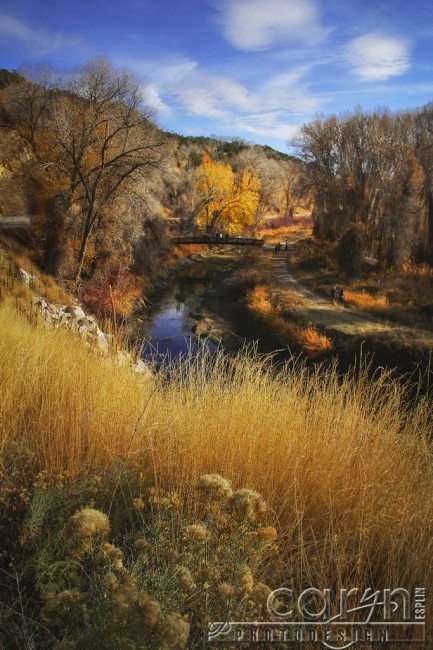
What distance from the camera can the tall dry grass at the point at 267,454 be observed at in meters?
2.56

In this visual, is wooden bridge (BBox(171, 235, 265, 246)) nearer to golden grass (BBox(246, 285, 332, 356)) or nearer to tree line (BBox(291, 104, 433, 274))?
tree line (BBox(291, 104, 433, 274))

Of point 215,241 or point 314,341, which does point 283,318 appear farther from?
point 215,241

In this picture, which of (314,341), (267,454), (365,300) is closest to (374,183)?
(365,300)

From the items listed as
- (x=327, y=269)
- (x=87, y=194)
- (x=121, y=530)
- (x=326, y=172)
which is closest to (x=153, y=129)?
(x=87, y=194)

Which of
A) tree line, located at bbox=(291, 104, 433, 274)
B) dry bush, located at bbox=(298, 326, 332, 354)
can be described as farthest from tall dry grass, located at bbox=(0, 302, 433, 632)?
tree line, located at bbox=(291, 104, 433, 274)

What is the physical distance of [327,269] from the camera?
30078 mm

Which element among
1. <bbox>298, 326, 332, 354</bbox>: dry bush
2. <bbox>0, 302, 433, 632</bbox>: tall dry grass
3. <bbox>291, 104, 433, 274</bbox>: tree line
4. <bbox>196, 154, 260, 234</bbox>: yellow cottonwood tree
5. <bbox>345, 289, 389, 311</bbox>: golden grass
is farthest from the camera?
<bbox>196, 154, 260, 234</bbox>: yellow cottonwood tree

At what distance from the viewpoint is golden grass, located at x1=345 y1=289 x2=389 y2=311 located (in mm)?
21250

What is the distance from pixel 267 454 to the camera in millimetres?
3318

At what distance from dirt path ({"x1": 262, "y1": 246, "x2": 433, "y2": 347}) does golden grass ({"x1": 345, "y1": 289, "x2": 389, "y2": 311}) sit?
2.10ft

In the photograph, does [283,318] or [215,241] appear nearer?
[283,318]

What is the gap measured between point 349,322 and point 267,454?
16956 mm

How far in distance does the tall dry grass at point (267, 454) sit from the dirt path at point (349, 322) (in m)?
13.2

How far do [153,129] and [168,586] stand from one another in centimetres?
2693
